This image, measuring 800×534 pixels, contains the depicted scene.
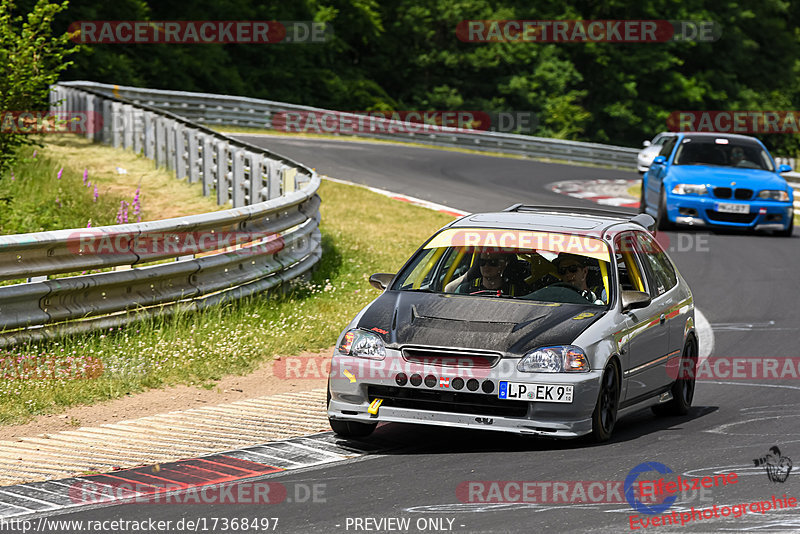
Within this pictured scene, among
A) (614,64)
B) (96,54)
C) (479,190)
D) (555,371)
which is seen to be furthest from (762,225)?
(614,64)

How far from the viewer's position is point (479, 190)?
26672 mm

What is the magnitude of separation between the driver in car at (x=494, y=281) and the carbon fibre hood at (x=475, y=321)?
0.46 meters

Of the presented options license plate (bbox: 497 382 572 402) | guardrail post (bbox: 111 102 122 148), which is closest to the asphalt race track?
license plate (bbox: 497 382 572 402)

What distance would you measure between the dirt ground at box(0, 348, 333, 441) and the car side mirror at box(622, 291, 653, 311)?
283cm

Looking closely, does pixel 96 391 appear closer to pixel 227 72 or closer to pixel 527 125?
pixel 227 72

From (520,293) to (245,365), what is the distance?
2.79 meters

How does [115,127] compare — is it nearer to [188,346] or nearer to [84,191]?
[84,191]

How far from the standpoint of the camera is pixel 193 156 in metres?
21.3

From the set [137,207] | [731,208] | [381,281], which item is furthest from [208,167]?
[381,281]

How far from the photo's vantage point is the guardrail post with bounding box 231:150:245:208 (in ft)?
61.2

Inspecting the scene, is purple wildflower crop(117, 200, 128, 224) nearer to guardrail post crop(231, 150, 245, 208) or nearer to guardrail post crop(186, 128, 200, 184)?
guardrail post crop(231, 150, 245, 208)

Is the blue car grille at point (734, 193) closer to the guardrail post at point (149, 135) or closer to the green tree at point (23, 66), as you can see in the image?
the green tree at point (23, 66)

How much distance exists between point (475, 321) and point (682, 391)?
2.39m

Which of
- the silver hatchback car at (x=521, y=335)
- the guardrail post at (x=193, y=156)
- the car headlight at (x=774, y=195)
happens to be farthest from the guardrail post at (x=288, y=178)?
the car headlight at (x=774, y=195)
